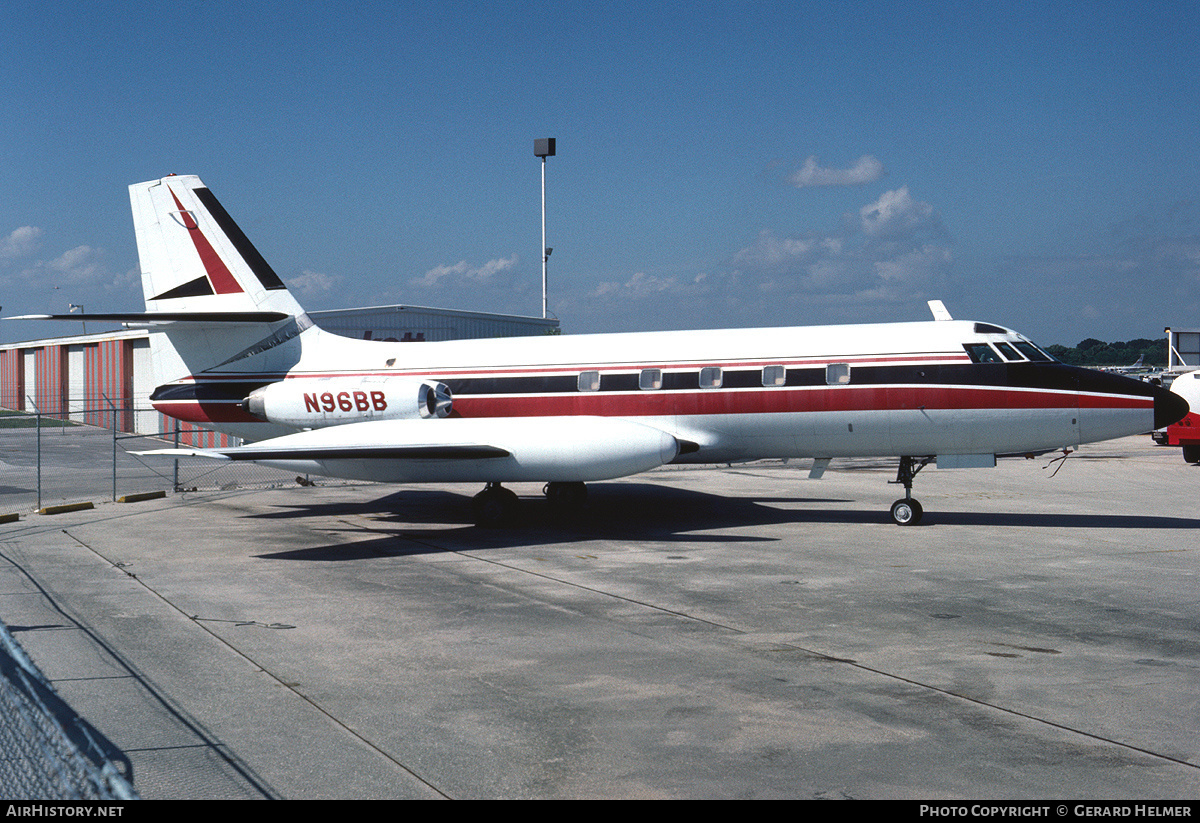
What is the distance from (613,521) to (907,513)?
18.3ft

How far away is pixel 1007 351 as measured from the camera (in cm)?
1741

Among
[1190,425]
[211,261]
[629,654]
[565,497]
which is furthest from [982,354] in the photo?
[1190,425]

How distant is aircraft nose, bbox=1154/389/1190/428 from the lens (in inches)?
656

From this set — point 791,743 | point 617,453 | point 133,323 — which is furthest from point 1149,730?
point 133,323

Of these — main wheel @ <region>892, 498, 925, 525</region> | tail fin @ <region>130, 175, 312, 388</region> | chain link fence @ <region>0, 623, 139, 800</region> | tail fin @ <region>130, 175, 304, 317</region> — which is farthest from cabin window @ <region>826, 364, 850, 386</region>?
chain link fence @ <region>0, 623, 139, 800</region>

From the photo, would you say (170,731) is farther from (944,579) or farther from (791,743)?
(944,579)

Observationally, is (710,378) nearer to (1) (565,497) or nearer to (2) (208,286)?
(1) (565,497)

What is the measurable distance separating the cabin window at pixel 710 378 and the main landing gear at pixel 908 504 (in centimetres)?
373

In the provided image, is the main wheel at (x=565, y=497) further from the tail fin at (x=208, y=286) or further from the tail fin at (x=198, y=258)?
the tail fin at (x=198, y=258)

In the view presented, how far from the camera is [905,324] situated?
18.1m

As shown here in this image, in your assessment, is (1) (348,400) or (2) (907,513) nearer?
(2) (907,513)

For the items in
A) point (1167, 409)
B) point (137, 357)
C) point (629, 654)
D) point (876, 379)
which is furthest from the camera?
point (137, 357)

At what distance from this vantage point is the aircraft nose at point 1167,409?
16.7 m
